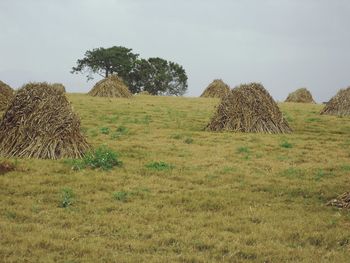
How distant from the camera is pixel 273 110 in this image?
23.2 m

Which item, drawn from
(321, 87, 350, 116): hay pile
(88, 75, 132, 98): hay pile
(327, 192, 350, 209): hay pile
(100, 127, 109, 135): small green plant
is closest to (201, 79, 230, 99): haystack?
Result: (88, 75, 132, 98): hay pile

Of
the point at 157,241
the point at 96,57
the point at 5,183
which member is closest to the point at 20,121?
the point at 5,183

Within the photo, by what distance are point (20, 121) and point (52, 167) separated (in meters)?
2.90

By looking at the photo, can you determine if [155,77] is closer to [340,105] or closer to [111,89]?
[111,89]

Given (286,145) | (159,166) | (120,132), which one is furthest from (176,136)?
(159,166)

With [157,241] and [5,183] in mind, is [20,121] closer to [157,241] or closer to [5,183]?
[5,183]

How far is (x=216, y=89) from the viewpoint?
150ft

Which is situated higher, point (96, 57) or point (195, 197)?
point (96, 57)

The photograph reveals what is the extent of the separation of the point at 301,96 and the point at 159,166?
37088 mm

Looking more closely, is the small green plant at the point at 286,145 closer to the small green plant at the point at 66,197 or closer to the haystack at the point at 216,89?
the small green plant at the point at 66,197

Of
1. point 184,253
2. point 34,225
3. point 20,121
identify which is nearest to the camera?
point 184,253

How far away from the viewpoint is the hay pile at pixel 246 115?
22.6 meters

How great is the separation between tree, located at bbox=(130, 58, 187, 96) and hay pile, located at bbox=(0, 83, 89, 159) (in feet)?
153

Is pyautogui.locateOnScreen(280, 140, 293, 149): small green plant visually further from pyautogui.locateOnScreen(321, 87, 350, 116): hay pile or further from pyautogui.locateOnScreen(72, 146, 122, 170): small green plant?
pyautogui.locateOnScreen(321, 87, 350, 116): hay pile
